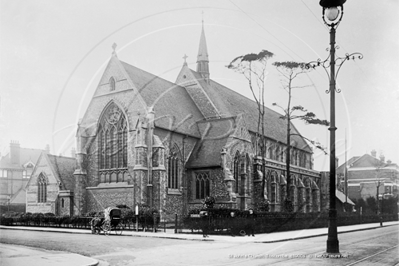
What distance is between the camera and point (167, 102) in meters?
39.6

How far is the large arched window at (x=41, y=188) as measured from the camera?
140 ft

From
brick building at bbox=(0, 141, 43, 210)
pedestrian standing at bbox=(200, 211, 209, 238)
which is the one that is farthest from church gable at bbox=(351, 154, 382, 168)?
pedestrian standing at bbox=(200, 211, 209, 238)

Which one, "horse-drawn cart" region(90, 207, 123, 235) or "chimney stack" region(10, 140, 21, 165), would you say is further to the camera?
"chimney stack" region(10, 140, 21, 165)

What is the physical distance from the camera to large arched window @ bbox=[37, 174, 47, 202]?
42.6 meters

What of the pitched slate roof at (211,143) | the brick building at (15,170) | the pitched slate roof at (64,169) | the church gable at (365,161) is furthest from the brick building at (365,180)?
the brick building at (15,170)

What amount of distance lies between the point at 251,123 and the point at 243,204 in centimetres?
1258

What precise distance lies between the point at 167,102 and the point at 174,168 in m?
6.32

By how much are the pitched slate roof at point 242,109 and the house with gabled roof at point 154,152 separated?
165 inches

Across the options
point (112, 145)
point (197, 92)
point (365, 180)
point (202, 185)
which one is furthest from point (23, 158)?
point (365, 180)

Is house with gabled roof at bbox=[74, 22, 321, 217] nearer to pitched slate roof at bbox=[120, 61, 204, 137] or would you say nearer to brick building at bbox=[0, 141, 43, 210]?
pitched slate roof at bbox=[120, 61, 204, 137]

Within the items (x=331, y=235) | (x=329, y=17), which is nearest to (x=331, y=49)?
(x=329, y=17)

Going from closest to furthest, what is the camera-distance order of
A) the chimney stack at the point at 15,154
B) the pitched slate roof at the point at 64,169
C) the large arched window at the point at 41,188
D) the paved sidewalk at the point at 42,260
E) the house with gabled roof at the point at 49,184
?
1. the paved sidewalk at the point at 42,260
2. the house with gabled roof at the point at 49,184
3. the pitched slate roof at the point at 64,169
4. the large arched window at the point at 41,188
5. the chimney stack at the point at 15,154

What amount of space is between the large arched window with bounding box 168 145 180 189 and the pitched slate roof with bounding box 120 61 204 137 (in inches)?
75.4

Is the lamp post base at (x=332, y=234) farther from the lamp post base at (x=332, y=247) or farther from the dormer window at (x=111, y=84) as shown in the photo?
the dormer window at (x=111, y=84)
